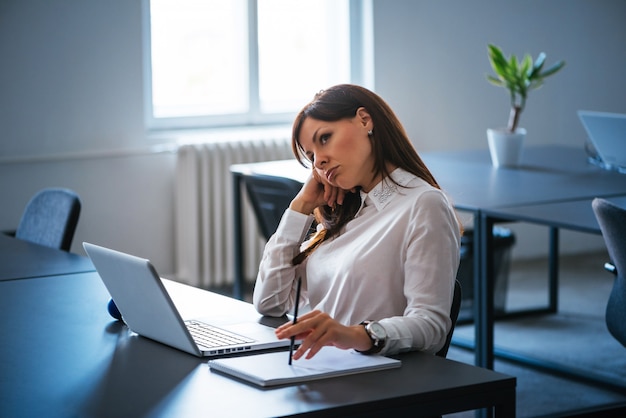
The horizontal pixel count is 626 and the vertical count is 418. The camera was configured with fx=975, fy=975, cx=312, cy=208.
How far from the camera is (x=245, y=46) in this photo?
16.9ft

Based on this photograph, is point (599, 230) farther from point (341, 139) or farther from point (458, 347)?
point (458, 347)

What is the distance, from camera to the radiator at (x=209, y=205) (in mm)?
4930

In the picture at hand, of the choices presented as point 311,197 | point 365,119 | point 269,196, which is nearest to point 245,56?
point 269,196

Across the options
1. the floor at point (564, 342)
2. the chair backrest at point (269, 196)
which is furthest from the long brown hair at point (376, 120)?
the chair backrest at point (269, 196)

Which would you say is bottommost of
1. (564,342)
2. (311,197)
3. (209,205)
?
(564,342)


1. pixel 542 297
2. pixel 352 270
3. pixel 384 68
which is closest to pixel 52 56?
pixel 384 68

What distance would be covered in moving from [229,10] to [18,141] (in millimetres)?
1329

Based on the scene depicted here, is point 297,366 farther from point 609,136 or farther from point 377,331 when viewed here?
point 609,136

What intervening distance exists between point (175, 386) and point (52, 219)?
5.84 feet

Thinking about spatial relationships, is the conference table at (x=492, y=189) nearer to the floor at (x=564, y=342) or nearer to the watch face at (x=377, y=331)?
the floor at (x=564, y=342)

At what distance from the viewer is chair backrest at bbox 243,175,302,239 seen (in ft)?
12.5

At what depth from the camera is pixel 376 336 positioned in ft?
5.36

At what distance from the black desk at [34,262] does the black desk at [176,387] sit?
61 cm

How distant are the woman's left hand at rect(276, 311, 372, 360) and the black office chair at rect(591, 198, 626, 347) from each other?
1182mm
